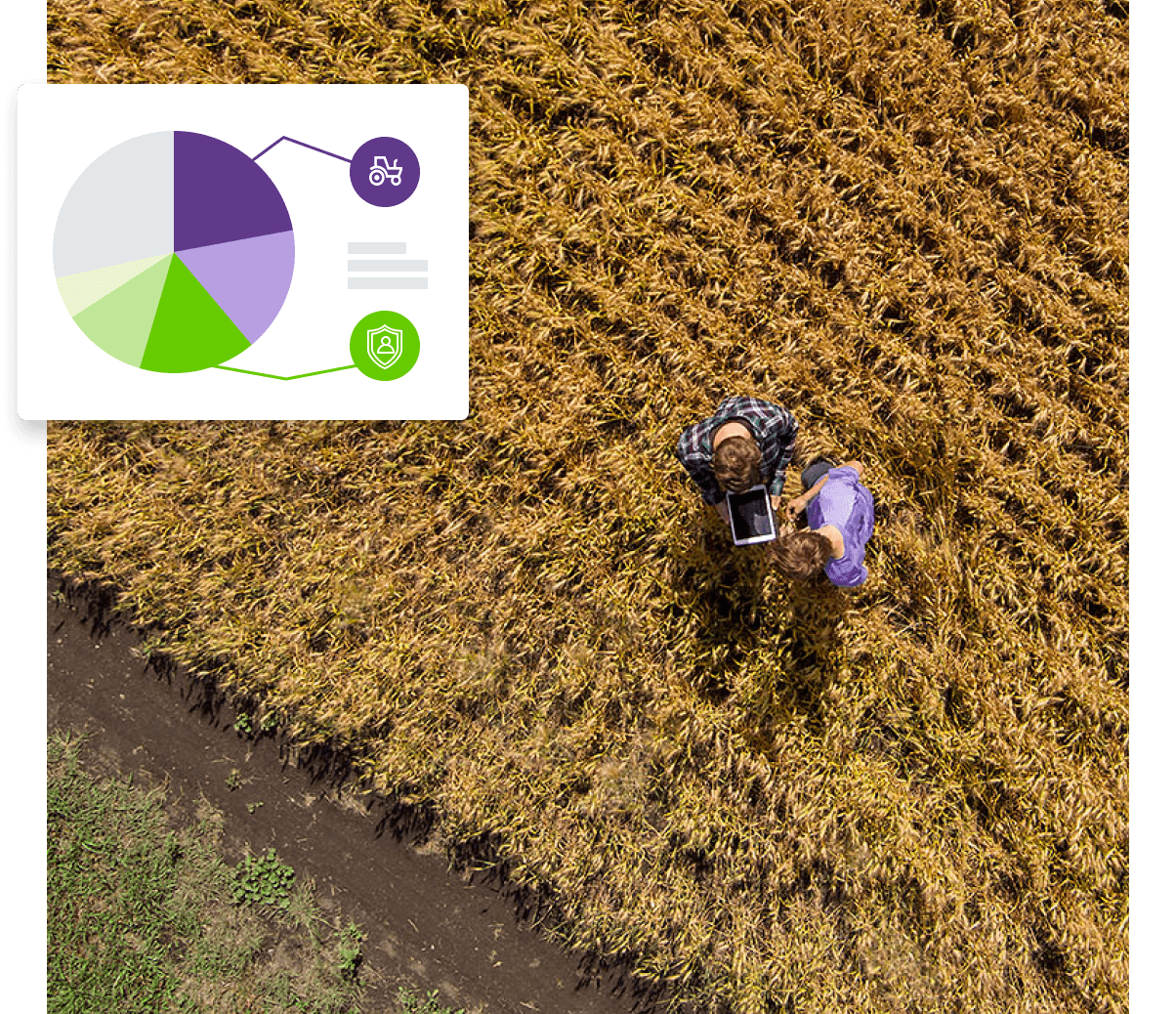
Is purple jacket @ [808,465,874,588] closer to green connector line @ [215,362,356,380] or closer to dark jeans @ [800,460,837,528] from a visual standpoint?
dark jeans @ [800,460,837,528]

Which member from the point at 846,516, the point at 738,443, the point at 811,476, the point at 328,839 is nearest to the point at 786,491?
the point at 811,476

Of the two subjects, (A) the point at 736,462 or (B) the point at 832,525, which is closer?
(A) the point at 736,462

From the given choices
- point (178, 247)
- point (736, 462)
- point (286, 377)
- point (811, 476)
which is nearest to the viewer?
point (736, 462)

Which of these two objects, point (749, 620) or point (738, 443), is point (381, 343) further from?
point (749, 620)

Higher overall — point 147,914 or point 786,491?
point 786,491

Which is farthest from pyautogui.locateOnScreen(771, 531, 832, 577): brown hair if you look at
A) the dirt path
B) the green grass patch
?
the green grass patch

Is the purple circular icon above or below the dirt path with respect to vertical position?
above

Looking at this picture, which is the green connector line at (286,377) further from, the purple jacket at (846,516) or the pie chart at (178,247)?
the purple jacket at (846,516)
